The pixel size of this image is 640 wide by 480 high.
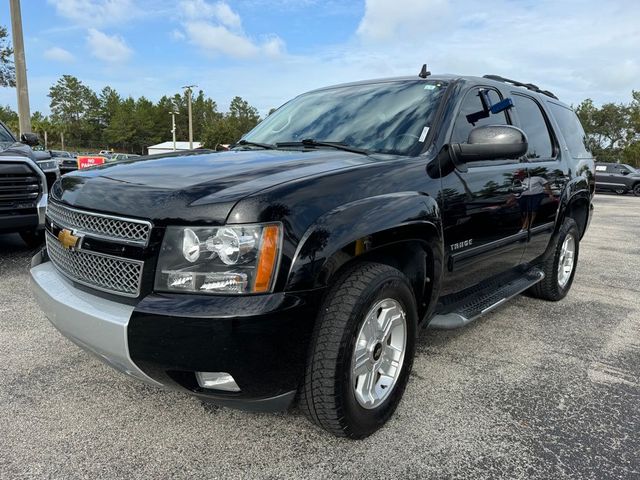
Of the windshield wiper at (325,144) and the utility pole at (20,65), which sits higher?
the utility pole at (20,65)

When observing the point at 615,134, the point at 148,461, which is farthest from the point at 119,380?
the point at 615,134

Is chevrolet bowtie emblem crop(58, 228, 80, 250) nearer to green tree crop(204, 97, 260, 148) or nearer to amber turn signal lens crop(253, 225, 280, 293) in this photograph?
amber turn signal lens crop(253, 225, 280, 293)

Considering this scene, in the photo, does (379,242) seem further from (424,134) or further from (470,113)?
(470,113)

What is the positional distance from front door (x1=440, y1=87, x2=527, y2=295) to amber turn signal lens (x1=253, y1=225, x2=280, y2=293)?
1193 millimetres

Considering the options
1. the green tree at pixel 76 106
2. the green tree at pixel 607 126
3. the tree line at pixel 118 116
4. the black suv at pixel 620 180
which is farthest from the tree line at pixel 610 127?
the green tree at pixel 76 106

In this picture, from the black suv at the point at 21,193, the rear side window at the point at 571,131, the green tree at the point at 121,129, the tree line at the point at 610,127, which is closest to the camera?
the rear side window at the point at 571,131

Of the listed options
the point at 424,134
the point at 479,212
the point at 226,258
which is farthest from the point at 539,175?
the point at 226,258

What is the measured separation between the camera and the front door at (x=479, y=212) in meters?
2.94

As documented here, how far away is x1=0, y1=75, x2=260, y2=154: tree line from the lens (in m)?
95.4

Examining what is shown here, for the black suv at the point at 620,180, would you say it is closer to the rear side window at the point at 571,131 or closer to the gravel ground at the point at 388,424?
the rear side window at the point at 571,131

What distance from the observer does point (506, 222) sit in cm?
349

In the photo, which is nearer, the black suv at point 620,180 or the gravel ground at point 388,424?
the gravel ground at point 388,424

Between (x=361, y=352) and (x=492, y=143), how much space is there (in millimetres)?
1358

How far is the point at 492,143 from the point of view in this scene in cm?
280
